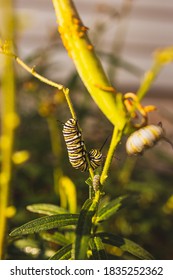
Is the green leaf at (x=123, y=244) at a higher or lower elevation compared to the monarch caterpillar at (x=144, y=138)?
lower

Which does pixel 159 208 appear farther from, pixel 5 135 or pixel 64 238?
pixel 5 135

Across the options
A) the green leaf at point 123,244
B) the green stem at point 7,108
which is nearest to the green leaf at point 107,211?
the green leaf at point 123,244

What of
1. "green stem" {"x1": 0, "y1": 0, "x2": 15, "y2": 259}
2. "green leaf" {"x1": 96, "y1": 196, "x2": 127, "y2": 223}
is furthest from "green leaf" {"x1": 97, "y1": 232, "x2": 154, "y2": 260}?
"green stem" {"x1": 0, "y1": 0, "x2": 15, "y2": 259}

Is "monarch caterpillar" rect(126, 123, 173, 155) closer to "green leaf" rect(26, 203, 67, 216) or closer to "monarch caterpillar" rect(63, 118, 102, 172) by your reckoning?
"monarch caterpillar" rect(63, 118, 102, 172)

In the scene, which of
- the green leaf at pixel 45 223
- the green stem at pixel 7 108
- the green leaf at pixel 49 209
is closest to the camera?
the green stem at pixel 7 108

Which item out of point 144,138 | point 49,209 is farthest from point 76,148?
point 49,209

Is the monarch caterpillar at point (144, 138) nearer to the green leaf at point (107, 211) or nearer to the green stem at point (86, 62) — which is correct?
the green stem at point (86, 62)

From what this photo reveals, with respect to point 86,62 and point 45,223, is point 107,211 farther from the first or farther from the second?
point 86,62

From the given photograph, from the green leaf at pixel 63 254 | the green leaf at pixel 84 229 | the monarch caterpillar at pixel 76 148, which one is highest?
the monarch caterpillar at pixel 76 148
